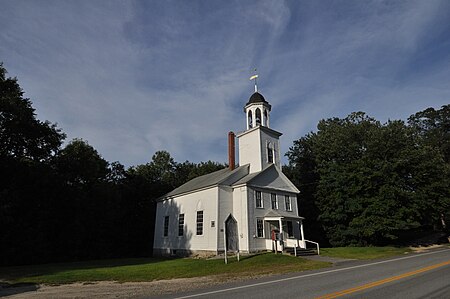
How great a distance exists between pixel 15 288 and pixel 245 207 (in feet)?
52.7

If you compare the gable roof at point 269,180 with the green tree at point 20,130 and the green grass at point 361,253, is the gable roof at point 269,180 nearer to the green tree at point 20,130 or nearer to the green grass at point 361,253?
the green grass at point 361,253

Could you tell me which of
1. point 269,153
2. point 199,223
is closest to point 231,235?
point 199,223

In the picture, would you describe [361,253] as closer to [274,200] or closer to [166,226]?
[274,200]

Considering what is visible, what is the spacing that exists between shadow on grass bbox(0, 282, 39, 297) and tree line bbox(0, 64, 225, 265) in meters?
12.9

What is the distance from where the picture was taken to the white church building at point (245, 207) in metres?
25.0

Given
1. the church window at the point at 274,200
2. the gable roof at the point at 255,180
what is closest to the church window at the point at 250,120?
the gable roof at the point at 255,180

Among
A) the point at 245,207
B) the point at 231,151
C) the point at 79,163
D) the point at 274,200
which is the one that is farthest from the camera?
the point at 79,163

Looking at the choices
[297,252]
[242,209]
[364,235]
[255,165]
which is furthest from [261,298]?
[364,235]

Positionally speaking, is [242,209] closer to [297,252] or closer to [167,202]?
[297,252]

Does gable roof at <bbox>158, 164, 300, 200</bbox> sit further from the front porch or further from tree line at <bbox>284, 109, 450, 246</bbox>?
tree line at <bbox>284, 109, 450, 246</bbox>

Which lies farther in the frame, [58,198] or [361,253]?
[58,198]

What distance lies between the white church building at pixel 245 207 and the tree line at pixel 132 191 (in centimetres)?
764

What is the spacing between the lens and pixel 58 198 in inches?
1227

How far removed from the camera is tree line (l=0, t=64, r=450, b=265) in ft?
90.1
